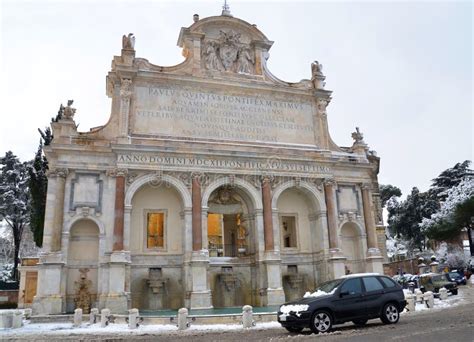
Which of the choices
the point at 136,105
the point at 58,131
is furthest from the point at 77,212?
the point at 136,105

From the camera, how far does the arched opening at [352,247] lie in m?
27.0

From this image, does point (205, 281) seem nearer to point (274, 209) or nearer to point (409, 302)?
point (274, 209)

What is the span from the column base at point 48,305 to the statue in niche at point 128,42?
14.3m

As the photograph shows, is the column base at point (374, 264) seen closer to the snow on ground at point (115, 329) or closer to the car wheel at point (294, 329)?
the snow on ground at point (115, 329)

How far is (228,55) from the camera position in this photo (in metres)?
27.7

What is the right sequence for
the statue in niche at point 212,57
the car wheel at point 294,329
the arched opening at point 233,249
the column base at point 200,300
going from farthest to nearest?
the statue in niche at point 212,57
the arched opening at point 233,249
the column base at point 200,300
the car wheel at point 294,329

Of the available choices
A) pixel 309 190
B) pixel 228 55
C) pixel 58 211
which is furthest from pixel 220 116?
pixel 58 211

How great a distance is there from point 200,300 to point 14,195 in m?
31.6

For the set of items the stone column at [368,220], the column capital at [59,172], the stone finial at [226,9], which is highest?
the stone finial at [226,9]

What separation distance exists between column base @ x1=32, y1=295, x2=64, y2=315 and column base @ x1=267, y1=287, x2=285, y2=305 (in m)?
10.5

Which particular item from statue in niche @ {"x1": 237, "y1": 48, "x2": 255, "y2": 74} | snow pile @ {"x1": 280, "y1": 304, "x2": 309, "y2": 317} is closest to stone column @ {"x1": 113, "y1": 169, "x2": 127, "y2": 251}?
statue in niche @ {"x1": 237, "y1": 48, "x2": 255, "y2": 74}

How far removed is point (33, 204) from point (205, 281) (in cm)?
1567

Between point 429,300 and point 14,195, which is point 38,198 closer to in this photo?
point 14,195

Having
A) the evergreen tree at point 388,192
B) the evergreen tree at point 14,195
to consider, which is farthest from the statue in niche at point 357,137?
the evergreen tree at point 388,192
